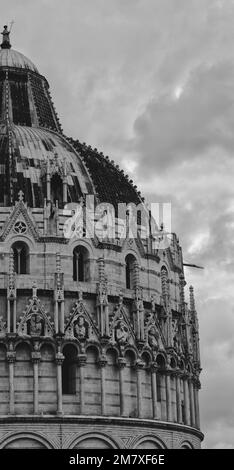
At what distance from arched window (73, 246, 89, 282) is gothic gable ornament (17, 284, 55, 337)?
368cm

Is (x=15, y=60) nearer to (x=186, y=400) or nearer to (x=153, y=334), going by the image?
(x=153, y=334)

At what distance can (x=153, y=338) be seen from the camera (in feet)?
210

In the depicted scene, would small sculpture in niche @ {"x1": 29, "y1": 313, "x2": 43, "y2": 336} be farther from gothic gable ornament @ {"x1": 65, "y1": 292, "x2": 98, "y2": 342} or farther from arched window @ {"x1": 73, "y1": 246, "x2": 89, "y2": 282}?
arched window @ {"x1": 73, "y1": 246, "x2": 89, "y2": 282}

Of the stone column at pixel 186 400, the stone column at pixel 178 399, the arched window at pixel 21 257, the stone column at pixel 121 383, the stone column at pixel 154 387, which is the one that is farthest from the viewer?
the stone column at pixel 186 400

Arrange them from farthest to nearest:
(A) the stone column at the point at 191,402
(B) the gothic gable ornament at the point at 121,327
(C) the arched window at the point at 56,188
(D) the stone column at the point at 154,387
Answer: (A) the stone column at the point at 191,402, (C) the arched window at the point at 56,188, (D) the stone column at the point at 154,387, (B) the gothic gable ornament at the point at 121,327

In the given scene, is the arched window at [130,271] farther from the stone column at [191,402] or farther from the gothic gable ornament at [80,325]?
the stone column at [191,402]

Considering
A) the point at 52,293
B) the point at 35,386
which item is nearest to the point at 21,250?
the point at 52,293

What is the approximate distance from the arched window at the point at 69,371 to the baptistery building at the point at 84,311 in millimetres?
62

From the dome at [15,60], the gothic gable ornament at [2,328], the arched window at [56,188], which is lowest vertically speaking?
the gothic gable ornament at [2,328]

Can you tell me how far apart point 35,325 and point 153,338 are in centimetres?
771

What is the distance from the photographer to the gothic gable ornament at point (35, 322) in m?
59.9

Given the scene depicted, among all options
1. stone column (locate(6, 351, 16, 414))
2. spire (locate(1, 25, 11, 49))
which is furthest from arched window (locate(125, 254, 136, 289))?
spire (locate(1, 25, 11, 49))

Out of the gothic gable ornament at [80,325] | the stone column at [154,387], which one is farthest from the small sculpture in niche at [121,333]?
the stone column at [154,387]

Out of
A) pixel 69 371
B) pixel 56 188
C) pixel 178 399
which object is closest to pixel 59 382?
pixel 69 371
